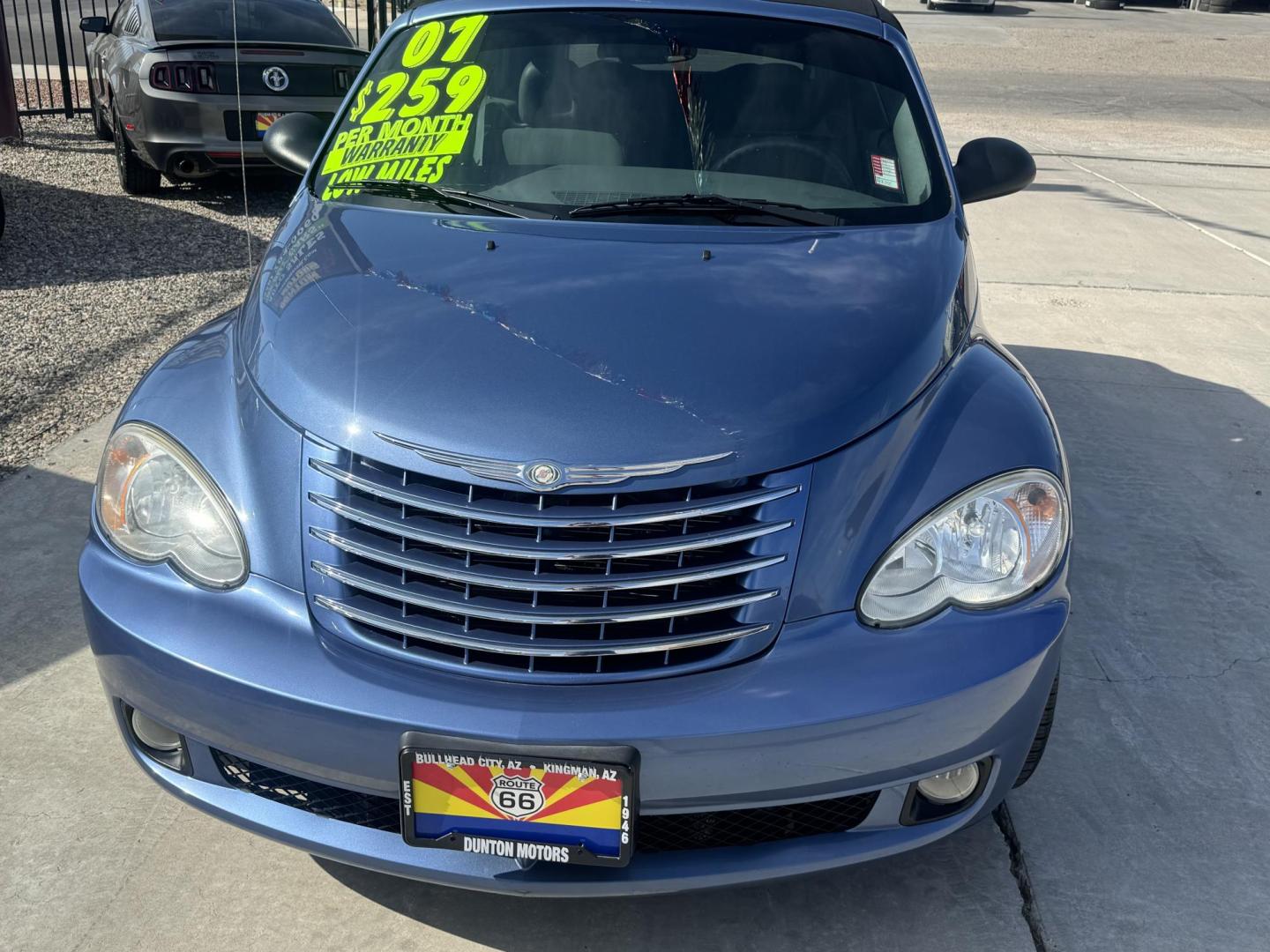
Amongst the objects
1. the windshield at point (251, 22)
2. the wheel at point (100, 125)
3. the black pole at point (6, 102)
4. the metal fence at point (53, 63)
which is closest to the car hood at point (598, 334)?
the metal fence at point (53, 63)

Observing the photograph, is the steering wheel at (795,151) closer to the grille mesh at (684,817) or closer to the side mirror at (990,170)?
the side mirror at (990,170)

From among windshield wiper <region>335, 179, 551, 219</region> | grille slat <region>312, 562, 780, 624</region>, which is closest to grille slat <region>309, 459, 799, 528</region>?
grille slat <region>312, 562, 780, 624</region>

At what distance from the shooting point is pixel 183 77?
7.41m

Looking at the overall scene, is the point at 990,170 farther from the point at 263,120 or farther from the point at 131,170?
the point at 131,170

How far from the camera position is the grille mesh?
2.04m

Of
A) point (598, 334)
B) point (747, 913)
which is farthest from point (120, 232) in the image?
A: point (747, 913)

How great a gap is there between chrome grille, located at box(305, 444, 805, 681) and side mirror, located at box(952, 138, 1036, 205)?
195cm

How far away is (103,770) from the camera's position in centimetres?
269

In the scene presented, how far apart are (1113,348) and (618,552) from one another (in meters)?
4.58

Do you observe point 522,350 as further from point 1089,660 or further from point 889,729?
point 1089,660

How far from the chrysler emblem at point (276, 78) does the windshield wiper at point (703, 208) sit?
17.6 ft

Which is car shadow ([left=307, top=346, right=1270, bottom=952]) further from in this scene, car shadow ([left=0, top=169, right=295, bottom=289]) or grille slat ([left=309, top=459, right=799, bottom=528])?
car shadow ([left=0, top=169, right=295, bottom=289])

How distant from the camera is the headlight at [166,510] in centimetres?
215

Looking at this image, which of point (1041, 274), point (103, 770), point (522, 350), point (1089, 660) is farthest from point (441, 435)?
point (1041, 274)
